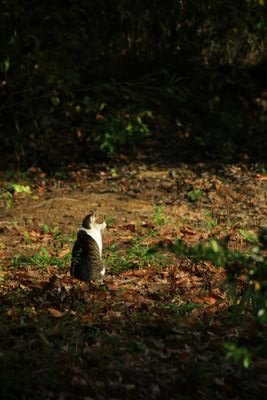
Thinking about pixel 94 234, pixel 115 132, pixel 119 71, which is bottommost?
pixel 94 234

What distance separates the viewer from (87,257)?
652cm

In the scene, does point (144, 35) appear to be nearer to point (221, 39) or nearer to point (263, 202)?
point (221, 39)

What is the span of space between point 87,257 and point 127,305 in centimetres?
56

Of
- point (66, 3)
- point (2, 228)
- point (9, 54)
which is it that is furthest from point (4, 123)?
point (2, 228)

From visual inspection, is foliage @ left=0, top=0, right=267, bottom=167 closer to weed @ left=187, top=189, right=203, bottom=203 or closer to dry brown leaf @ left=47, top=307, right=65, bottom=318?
weed @ left=187, top=189, right=203, bottom=203

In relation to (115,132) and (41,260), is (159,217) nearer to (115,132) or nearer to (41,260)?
(41,260)

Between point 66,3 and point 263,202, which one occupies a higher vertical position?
point 66,3

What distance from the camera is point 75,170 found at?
12.5 m

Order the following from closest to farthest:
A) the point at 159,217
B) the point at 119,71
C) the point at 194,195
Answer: the point at 159,217
the point at 194,195
the point at 119,71

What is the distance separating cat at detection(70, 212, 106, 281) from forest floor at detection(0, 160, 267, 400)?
0.11 m

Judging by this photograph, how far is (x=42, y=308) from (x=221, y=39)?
30.3 ft

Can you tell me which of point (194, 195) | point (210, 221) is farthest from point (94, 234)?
point (194, 195)

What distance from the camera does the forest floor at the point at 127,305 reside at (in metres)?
4.99

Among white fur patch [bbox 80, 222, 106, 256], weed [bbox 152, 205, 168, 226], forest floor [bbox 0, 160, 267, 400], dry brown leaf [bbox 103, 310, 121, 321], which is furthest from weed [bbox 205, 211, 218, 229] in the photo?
dry brown leaf [bbox 103, 310, 121, 321]
